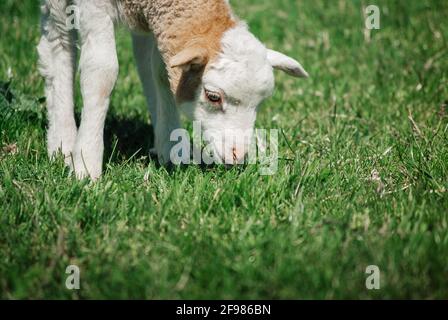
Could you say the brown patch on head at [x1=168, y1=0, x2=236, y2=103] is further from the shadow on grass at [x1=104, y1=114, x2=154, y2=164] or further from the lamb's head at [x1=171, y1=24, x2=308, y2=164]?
the shadow on grass at [x1=104, y1=114, x2=154, y2=164]

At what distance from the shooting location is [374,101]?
5766 millimetres

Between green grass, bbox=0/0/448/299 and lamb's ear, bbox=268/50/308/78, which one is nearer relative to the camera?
green grass, bbox=0/0/448/299

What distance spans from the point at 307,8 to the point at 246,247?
5344 mm

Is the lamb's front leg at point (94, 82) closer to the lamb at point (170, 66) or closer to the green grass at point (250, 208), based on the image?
the lamb at point (170, 66)

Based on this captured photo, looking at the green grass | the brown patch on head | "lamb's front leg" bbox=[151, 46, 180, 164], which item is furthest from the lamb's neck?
the green grass

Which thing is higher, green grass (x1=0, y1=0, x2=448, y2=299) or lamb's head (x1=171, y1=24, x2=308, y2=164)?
lamb's head (x1=171, y1=24, x2=308, y2=164)

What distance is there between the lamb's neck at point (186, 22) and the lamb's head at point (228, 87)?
82mm

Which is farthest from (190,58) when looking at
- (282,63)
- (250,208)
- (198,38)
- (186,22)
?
(250,208)

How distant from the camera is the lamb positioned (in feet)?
12.4

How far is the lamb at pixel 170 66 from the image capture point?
12.4 ft

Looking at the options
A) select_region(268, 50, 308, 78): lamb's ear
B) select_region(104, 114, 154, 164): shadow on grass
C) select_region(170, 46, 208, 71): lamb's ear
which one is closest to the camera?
select_region(170, 46, 208, 71): lamb's ear

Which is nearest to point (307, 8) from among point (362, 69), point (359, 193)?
point (362, 69)

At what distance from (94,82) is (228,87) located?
0.86 m

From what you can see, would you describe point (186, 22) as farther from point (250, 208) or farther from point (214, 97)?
point (250, 208)
